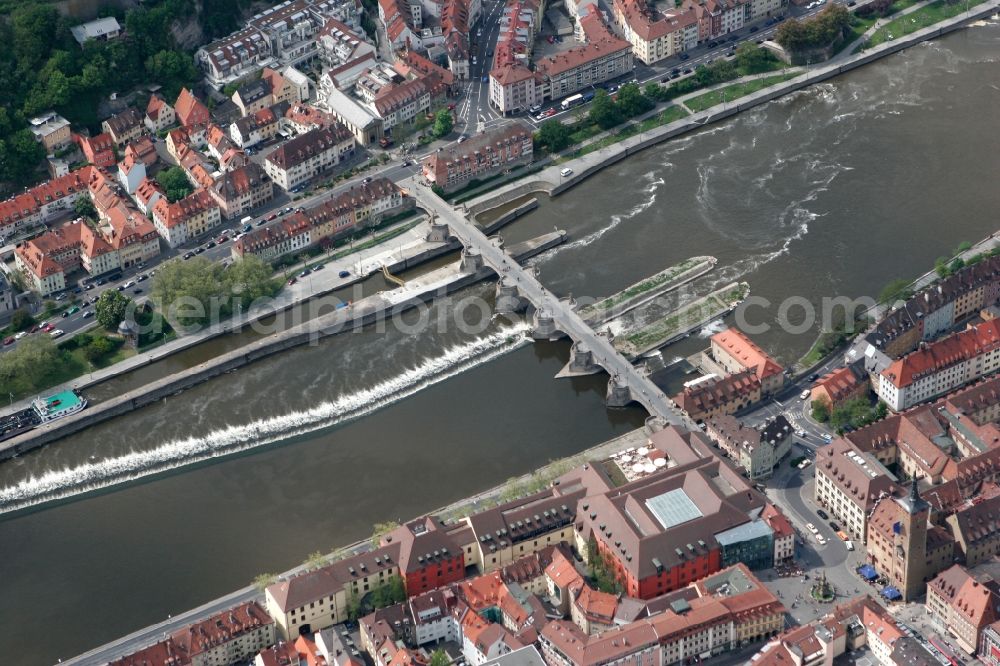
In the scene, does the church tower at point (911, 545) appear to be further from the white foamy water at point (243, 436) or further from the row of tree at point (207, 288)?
the row of tree at point (207, 288)

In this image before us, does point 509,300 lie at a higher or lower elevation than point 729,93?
higher

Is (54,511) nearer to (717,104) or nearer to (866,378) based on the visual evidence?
(866,378)

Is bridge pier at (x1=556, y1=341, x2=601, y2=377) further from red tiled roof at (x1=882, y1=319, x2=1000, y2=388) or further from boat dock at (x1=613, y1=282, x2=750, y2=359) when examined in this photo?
red tiled roof at (x1=882, y1=319, x2=1000, y2=388)

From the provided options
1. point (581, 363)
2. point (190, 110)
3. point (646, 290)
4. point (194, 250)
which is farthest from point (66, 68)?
point (581, 363)

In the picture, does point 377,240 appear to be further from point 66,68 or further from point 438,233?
point 66,68

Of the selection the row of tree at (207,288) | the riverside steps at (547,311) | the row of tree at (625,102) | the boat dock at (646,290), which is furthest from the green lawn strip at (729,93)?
the row of tree at (207,288)

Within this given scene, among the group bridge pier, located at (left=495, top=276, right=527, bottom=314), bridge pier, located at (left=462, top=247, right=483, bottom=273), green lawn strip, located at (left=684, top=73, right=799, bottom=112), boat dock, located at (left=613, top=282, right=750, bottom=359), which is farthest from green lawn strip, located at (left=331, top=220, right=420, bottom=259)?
green lawn strip, located at (left=684, top=73, right=799, bottom=112)
